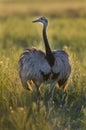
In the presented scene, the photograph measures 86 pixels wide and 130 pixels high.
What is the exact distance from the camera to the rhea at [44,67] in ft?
26.9

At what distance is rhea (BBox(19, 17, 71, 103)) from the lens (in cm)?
819

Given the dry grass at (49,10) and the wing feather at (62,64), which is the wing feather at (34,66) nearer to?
the wing feather at (62,64)

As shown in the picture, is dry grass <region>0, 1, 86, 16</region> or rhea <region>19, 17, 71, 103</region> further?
dry grass <region>0, 1, 86, 16</region>

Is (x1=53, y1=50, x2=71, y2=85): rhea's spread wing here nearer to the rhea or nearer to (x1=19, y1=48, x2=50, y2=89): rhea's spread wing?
the rhea

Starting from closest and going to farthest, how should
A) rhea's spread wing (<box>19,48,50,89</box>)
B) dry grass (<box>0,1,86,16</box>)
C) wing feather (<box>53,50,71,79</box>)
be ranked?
1. rhea's spread wing (<box>19,48,50,89</box>)
2. wing feather (<box>53,50,71,79</box>)
3. dry grass (<box>0,1,86,16</box>)

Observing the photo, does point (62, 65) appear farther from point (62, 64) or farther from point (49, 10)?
point (49, 10)

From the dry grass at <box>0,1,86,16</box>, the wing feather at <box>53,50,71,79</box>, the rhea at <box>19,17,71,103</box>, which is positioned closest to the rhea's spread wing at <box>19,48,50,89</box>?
the rhea at <box>19,17,71,103</box>

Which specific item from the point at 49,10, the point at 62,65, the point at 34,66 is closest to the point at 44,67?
the point at 34,66

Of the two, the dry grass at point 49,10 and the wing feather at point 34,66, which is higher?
the dry grass at point 49,10

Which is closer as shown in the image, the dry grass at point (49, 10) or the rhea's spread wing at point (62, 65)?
the rhea's spread wing at point (62, 65)

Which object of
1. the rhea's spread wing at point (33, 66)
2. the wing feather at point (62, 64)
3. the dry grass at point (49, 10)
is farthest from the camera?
the dry grass at point (49, 10)

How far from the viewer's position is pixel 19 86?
331 inches

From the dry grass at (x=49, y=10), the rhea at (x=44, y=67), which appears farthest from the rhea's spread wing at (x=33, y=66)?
the dry grass at (x=49, y=10)

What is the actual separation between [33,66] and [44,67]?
5.6 inches
